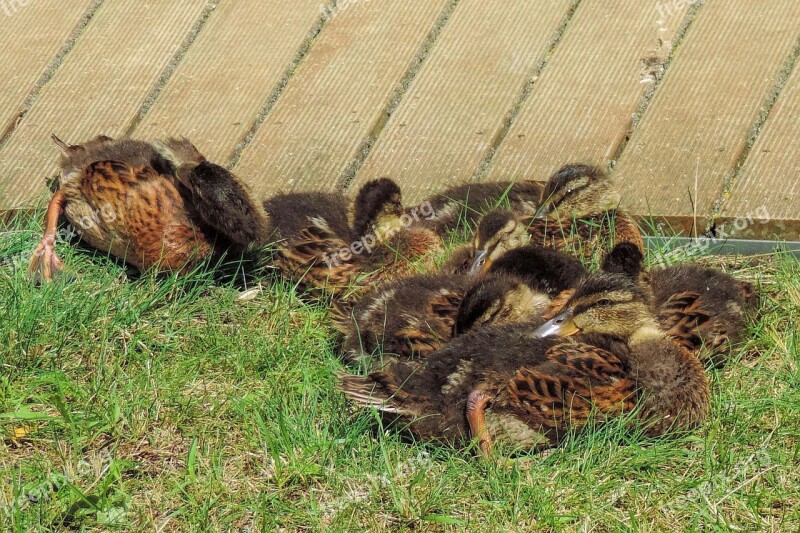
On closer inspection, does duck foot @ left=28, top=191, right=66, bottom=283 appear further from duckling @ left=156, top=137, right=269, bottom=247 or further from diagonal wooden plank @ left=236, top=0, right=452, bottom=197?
diagonal wooden plank @ left=236, top=0, right=452, bottom=197

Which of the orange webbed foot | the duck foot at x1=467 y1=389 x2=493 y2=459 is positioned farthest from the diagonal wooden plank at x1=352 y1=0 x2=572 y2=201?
the duck foot at x1=467 y1=389 x2=493 y2=459

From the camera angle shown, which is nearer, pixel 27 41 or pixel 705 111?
pixel 705 111

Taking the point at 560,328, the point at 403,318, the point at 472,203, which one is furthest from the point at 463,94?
the point at 560,328

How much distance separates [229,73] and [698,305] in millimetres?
3276

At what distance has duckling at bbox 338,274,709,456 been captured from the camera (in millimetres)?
4117

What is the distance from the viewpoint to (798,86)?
20.1 feet

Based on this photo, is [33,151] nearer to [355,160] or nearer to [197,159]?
[197,159]

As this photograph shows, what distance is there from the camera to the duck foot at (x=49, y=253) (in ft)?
17.3

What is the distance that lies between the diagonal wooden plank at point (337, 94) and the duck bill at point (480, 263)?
1.20 meters

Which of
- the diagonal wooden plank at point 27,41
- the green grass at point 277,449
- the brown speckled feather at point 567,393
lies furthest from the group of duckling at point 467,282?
the diagonal wooden plank at point 27,41

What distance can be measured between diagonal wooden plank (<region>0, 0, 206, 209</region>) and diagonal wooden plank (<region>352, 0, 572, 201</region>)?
1581 millimetres

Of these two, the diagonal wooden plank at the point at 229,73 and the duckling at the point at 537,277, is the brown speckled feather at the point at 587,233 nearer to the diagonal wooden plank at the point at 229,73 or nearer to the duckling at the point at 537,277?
the duckling at the point at 537,277

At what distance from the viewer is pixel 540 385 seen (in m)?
4.12

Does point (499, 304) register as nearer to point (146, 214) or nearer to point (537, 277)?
point (537, 277)
